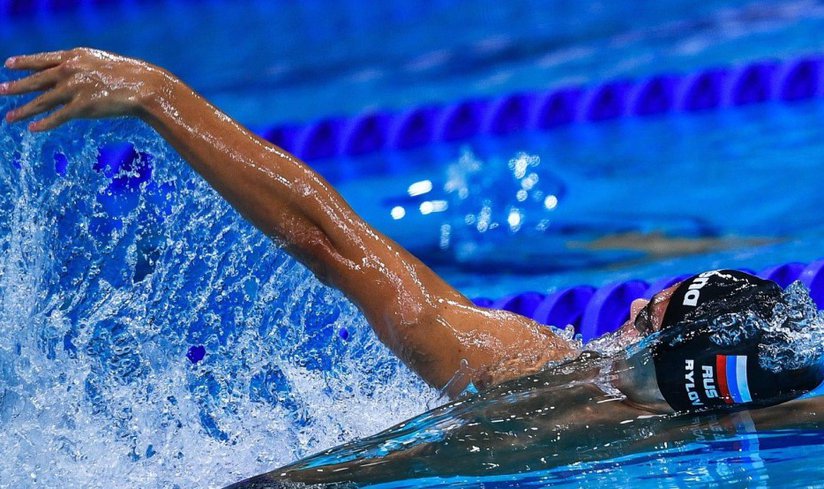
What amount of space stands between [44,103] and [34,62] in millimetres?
82

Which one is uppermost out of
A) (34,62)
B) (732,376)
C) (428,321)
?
(34,62)

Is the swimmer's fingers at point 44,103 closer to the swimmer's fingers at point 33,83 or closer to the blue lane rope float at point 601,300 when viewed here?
the swimmer's fingers at point 33,83

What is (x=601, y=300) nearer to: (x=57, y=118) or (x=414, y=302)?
(x=414, y=302)

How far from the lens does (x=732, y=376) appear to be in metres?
1.93

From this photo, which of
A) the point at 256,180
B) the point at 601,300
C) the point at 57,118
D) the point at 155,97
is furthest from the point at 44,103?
the point at 601,300

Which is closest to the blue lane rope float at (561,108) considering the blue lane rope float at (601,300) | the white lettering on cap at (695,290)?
the blue lane rope float at (601,300)

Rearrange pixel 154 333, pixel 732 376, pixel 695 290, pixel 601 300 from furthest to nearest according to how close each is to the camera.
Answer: pixel 601 300 → pixel 154 333 → pixel 695 290 → pixel 732 376

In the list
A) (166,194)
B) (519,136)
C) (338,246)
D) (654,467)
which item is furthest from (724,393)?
(519,136)

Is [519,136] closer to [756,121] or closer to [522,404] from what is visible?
[756,121]

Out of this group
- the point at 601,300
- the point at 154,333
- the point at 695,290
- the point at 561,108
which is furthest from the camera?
the point at 561,108

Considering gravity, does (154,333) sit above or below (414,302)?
above

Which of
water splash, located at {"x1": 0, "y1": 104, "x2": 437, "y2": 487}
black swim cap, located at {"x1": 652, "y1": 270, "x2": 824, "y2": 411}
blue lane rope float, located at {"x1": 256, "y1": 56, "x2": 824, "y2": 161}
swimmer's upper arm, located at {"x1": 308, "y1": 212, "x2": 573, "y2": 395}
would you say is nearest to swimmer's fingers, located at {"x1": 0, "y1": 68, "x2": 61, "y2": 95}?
water splash, located at {"x1": 0, "y1": 104, "x2": 437, "y2": 487}

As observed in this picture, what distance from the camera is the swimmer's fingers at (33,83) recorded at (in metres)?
2.21

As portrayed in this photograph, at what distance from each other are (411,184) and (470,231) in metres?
0.62
